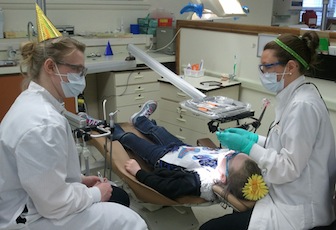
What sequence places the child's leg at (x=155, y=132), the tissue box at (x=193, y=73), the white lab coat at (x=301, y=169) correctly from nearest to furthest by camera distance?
the white lab coat at (x=301, y=169) → the child's leg at (x=155, y=132) → the tissue box at (x=193, y=73)

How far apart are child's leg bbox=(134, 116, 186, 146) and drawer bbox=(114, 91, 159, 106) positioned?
960mm

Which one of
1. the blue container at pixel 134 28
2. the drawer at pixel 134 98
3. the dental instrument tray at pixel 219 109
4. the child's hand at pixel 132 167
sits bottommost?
the child's hand at pixel 132 167

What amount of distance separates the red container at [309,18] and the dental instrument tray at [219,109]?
4.02 m

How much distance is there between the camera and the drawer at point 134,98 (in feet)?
11.4

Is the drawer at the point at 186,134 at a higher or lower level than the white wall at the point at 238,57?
lower

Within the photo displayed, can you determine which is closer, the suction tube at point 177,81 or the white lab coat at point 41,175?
the white lab coat at point 41,175

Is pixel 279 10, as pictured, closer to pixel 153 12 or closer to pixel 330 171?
pixel 153 12

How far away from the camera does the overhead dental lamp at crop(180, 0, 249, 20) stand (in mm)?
2143

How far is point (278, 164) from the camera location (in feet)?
4.70

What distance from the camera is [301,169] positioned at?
1.42m

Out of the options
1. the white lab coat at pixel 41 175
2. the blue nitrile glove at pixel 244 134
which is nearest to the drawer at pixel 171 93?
the blue nitrile glove at pixel 244 134

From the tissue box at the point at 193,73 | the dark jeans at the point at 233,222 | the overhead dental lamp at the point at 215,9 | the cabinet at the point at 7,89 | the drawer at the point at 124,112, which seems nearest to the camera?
the dark jeans at the point at 233,222

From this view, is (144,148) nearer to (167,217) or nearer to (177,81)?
(167,217)

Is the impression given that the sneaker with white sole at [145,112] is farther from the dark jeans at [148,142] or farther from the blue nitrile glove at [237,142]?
the blue nitrile glove at [237,142]
